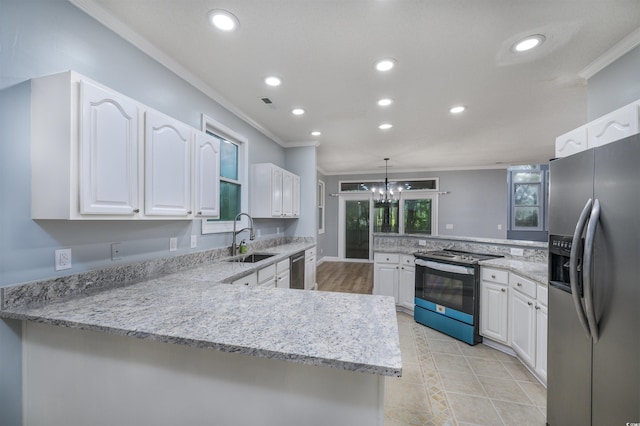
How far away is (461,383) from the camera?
7.04 ft

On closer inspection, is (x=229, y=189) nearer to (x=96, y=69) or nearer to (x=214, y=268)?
(x=214, y=268)

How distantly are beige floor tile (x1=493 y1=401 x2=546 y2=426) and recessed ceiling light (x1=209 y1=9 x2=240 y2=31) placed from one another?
333cm

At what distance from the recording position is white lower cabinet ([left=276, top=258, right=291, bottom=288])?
2.99 metres

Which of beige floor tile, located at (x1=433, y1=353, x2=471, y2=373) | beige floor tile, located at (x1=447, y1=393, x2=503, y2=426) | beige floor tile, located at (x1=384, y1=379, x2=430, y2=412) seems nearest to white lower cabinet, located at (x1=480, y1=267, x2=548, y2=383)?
beige floor tile, located at (x1=433, y1=353, x2=471, y2=373)

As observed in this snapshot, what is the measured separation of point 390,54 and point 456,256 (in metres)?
2.40

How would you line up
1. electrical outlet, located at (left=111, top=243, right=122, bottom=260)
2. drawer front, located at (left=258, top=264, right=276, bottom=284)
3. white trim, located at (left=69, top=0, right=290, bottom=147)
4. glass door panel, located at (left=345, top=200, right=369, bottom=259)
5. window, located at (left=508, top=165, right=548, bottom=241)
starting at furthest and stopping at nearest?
glass door panel, located at (left=345, top=200, right=369, bottom=259) < window, located at (left=508, top=165, right=548, bottom=241) < drawer front, located at (left=258, top=264, right=276, bottom=284) < electrical outlet, located at (left=111, top=243, right=122, bottom=260) < white trim, located at (left=69, top=0, right=290, bottom=147)

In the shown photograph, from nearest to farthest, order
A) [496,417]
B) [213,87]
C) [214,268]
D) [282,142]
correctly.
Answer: [496,417] < [214,268] < [213,87] < [282,142]

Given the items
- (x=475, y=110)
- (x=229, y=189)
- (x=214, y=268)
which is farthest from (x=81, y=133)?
(x=475, y=110)

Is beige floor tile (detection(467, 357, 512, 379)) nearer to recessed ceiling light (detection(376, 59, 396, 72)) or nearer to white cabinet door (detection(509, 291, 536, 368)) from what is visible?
white cabinet door (detection(509, 291, 536, 368))

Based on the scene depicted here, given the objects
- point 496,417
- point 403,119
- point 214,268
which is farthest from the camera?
point 403,119

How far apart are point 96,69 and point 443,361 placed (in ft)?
12.1

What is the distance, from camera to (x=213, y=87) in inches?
103

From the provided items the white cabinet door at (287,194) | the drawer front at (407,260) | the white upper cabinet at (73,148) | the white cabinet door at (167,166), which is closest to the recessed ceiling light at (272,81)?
the white cabinet door at (167,166)

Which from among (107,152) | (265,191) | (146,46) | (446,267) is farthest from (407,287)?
(146,46)
